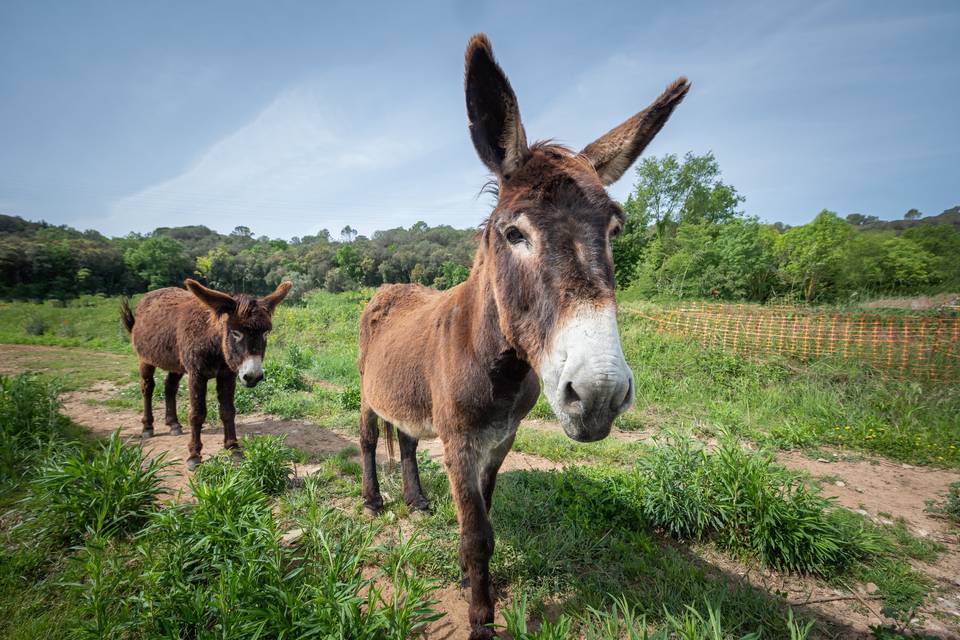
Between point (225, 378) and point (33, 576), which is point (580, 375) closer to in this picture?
point (33, 576)

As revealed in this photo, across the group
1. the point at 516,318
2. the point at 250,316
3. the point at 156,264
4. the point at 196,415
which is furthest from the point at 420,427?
the point at 156,264

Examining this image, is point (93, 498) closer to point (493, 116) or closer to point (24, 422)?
point (24, 422)

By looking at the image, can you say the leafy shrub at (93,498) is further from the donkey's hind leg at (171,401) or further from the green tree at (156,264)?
the green tree at (156,264)

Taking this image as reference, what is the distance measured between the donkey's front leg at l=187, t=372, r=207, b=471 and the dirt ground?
19 centimetres

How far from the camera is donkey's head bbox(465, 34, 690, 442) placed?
1377 millimetres

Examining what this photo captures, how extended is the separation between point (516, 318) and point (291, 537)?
2.96 meters

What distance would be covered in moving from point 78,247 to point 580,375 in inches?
2053

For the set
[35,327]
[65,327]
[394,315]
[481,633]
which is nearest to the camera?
[481,633]

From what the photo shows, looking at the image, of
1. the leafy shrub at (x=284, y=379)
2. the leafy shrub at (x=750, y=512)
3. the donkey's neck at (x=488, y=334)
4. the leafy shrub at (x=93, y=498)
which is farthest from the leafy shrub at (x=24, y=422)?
the leafy shrub at (x=750, y=512)

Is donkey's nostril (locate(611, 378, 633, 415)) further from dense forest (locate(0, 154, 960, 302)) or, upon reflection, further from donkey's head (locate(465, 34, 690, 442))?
dense forest (locate(0, 154, 960, 302))

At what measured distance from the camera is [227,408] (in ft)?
16.4

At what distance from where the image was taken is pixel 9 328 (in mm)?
18641

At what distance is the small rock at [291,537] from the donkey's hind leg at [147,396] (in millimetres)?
4875

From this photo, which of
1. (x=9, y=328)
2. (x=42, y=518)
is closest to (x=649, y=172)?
(x=42, y=518)
